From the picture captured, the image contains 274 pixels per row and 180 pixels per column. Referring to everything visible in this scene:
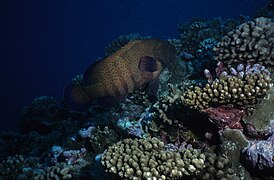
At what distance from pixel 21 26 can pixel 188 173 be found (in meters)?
95.4

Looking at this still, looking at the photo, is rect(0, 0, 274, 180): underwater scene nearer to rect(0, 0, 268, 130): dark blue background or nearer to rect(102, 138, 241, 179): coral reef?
rect(102, 138, 241, 179): coral reef

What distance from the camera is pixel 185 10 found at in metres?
104

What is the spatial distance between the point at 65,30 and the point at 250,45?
106 meters

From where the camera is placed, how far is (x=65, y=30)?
338 ft

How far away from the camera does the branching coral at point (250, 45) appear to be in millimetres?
4695

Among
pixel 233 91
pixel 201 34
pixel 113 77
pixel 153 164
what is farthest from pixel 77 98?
pixel 201 34

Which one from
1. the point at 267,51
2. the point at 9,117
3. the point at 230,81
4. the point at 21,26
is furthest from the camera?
the point at 21,26

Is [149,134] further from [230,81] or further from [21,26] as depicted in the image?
[21,26]

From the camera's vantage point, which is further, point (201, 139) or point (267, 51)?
point (267, 51)

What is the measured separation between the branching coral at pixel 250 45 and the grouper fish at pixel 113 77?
4.60 feet

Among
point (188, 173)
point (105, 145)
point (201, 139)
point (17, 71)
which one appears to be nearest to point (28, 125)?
point (105, 145)

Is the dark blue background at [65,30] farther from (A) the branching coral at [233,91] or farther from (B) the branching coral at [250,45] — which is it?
(A) the branching coral at [233,91]

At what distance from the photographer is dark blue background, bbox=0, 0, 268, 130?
69.1m

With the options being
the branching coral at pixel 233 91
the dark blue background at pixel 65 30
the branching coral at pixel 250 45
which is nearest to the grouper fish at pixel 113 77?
the branching coral at pixel 250 45
